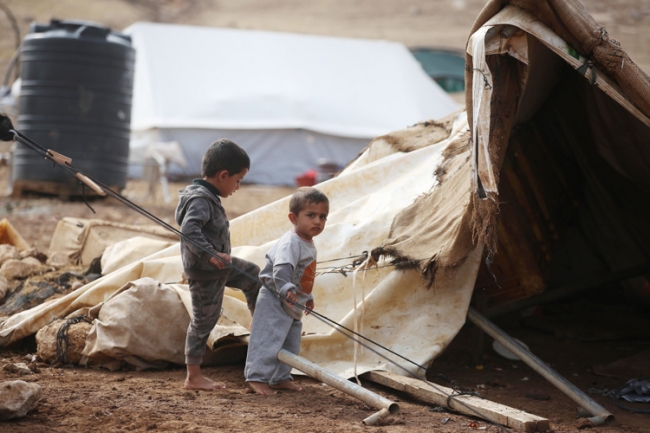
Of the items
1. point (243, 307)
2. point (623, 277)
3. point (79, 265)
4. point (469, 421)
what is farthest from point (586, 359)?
point (79, 265)

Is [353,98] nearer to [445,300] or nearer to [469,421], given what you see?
[445,300]

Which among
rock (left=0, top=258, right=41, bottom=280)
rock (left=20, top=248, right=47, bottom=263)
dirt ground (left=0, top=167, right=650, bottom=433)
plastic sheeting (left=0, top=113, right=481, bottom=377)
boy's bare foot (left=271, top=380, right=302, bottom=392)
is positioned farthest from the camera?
rock (left=20, top=248, right=47, bottom=263)

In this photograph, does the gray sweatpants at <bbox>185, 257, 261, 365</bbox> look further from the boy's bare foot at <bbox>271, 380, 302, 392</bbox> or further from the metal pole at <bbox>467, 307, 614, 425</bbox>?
the metal pole at <bbox>467, 307, 614, 425</bbox>

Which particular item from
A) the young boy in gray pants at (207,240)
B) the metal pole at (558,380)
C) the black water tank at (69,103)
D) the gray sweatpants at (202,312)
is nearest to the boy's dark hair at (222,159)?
the young boy in gray pants at (207,240)

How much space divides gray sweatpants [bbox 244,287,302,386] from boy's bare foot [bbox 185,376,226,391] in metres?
0.16

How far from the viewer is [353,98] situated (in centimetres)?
1405

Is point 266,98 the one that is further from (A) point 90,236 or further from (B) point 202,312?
(B) point 202,312

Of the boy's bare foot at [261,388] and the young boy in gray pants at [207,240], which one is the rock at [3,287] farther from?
the boy's bare foot at [261,388]

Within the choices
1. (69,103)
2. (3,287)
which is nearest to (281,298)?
(3,287)

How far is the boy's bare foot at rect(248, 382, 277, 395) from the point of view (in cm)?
337

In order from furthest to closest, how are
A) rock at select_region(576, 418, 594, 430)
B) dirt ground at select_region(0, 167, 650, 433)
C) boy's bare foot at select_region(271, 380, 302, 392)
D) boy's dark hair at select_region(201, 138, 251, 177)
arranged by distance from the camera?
boy's bare foot at select_region(271, 380, 302, 392) → boy's dark hair at select_region(201, 138, 251, 177) → rock at select_region(576, 418, 594, 430) → dirt ground at select_region(0, 167, 650, 433)

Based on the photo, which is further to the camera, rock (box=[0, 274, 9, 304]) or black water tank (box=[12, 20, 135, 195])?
black water tank (box=[12, 20, 135, 195])

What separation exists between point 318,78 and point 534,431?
11.8 m

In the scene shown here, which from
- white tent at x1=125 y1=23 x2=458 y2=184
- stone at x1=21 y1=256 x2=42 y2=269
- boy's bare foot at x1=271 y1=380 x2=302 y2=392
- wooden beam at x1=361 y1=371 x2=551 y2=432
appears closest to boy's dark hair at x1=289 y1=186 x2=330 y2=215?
boy's bare foot at x1=271 y1=380 x2=302 y2=392
